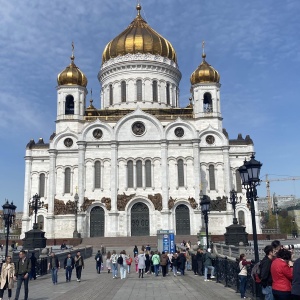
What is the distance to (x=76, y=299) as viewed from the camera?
12109mm

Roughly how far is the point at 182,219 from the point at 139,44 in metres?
22.7

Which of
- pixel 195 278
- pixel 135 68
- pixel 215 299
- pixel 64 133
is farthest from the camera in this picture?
pixel 135 68

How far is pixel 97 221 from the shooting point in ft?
137

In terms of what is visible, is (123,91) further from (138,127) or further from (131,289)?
(131,289)

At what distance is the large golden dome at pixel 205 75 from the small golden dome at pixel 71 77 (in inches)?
510

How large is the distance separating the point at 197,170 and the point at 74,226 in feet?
46.9

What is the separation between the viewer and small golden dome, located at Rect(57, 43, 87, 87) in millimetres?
45875

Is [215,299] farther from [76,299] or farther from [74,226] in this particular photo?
[74,226]

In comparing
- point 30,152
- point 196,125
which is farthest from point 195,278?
point 30,152

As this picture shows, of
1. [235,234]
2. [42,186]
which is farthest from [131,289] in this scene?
[42,186]

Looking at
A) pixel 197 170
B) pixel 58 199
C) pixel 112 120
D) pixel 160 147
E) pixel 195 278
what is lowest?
pixel 195 278

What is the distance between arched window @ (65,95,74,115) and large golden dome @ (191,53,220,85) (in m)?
14.4

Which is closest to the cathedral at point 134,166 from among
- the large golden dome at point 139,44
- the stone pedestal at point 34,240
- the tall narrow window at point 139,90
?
the tall narrow window at point 139,90

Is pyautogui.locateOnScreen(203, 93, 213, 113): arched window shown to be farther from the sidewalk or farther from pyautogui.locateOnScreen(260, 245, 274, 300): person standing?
pyautogui.locateOnScreen(260, 245, 274, 300): person standing
